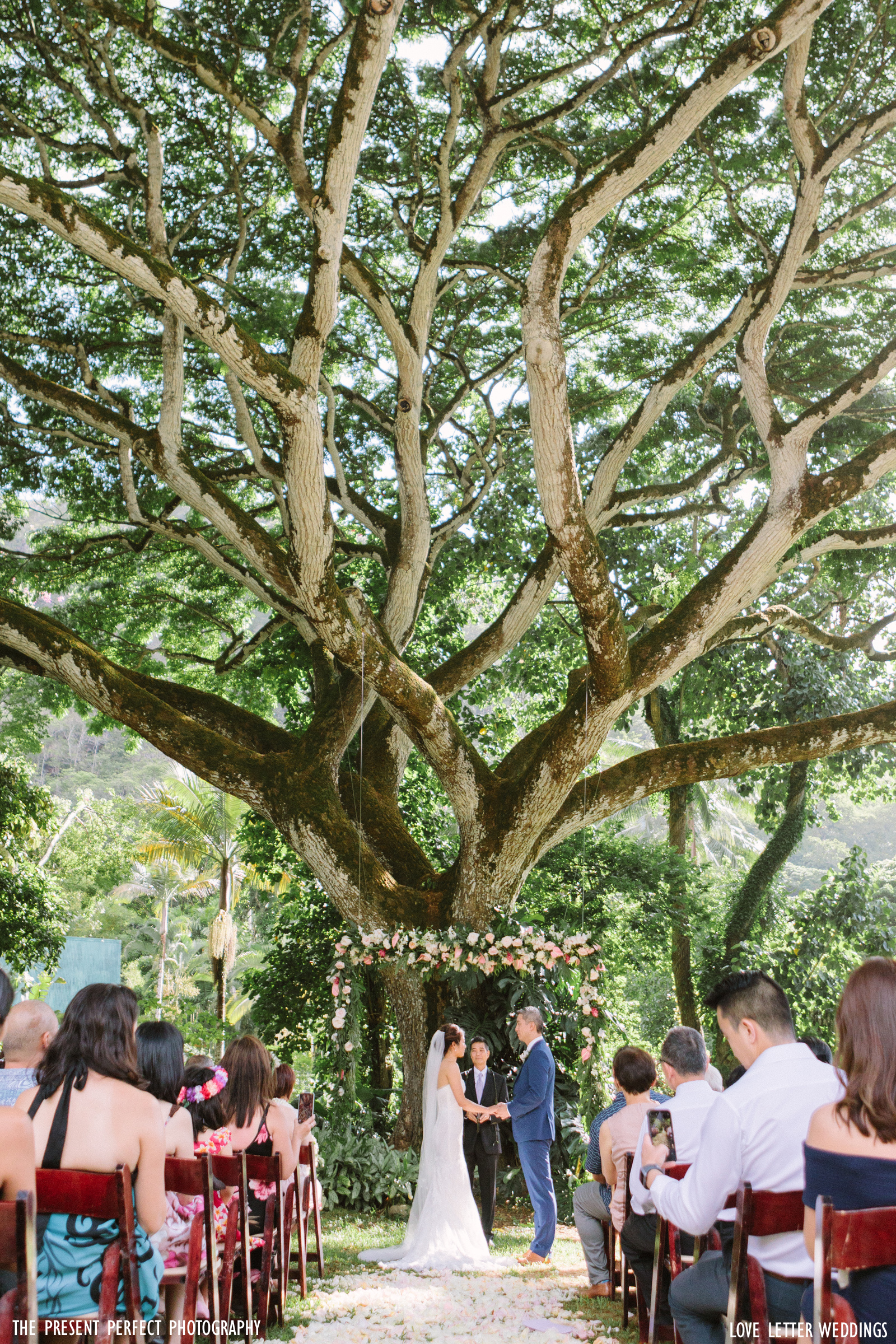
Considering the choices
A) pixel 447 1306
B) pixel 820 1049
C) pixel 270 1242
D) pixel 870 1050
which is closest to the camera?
pixel 870 1050

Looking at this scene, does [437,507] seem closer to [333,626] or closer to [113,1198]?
[333,626]

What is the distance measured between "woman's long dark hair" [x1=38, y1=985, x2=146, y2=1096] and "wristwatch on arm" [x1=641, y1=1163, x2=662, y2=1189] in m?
1.97

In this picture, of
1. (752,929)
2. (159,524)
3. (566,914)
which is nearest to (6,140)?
(159,524)

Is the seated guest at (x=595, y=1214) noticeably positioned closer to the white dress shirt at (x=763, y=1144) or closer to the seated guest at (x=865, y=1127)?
the white dress shirt at (x=763, y=1144)

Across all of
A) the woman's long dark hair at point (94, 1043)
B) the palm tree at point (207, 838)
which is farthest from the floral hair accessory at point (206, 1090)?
the palm tree at point (207, 838)

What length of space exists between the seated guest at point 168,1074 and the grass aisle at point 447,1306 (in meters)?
1.63

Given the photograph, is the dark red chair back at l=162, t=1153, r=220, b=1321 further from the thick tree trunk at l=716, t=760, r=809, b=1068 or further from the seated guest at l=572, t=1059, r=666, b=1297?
the thick tree trunk at l=716, t=760, r=809, b=1068

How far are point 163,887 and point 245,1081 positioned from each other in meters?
29.5

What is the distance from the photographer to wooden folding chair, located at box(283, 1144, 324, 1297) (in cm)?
618

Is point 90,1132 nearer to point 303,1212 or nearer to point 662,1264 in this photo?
point 662,1264

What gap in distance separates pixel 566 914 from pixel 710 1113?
40.2 feet

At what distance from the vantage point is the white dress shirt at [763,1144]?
3.26 metres

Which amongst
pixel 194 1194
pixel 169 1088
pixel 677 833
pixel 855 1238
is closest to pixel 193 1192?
pixel 194 1194

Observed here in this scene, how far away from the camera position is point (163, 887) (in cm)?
3316
